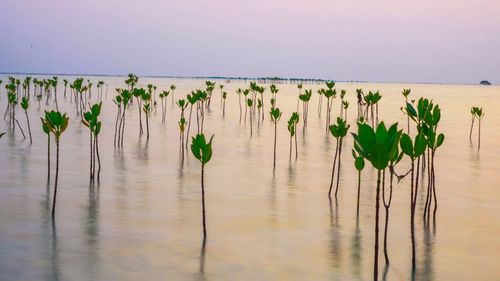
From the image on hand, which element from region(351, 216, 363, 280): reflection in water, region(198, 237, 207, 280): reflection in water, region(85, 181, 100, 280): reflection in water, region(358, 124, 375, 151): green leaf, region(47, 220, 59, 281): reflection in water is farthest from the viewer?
region(351, 216, 363, 280): reflection in water

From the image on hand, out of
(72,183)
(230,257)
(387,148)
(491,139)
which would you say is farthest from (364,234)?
(491,139)

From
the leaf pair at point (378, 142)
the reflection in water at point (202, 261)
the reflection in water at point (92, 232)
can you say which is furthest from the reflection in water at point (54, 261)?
the leaf pair at point (378, 142)

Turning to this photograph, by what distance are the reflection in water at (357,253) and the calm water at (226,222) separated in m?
0.02

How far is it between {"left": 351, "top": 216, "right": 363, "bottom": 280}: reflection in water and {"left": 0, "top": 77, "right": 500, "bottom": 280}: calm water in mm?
15

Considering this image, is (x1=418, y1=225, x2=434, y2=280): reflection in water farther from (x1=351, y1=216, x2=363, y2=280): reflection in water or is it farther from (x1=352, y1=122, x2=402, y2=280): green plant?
(x1=352, y1=122, x2=402, y2=280): green plant

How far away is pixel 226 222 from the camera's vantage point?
9.17 metres

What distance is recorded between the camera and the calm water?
7.04 m

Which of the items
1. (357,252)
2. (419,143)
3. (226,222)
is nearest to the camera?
(419,143)

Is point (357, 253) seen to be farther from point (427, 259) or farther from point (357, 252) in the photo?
point (427, 259)

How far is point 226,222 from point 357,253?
7.47 feet

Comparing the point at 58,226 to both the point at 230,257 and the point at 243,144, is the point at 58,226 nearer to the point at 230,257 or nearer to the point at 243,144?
the point at 230,257

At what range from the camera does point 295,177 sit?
13414mm

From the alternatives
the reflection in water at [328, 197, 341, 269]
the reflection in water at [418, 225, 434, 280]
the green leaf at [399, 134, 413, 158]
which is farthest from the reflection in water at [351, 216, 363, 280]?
the green leaf at [399, 134, 413, 158]

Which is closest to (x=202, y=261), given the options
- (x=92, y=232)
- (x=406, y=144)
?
(x=92, y=232)
